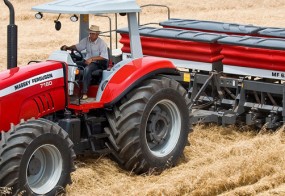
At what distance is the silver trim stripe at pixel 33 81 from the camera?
296 inches

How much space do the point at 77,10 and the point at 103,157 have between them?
1.76 m

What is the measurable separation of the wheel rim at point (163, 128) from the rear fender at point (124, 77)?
0.39 m

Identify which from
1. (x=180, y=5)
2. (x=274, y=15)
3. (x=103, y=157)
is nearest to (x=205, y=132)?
(x=103, y=157)

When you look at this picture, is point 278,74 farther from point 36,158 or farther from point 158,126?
point 36,158

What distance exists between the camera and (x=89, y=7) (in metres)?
8.15

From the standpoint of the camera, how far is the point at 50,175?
7527 mm

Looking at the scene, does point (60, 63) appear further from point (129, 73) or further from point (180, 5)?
point (180, 5)

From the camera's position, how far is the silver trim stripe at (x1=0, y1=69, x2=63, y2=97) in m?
7.52

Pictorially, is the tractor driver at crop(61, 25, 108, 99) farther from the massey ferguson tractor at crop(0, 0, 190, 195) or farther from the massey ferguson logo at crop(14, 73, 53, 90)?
the massey ferguson logo at crop(14, 73, 53, 90)

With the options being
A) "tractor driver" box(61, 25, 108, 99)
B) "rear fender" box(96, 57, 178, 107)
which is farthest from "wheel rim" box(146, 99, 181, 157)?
"tractor driver" box(61, 25, 108, 99)

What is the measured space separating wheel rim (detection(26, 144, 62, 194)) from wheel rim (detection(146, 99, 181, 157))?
147cm

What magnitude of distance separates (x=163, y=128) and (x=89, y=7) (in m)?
1.70

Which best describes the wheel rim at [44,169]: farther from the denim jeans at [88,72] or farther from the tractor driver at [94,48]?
the tractor driver at [94,48]

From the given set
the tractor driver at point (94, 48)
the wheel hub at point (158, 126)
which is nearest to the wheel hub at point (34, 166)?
the tractor driver at point (94, 48)
